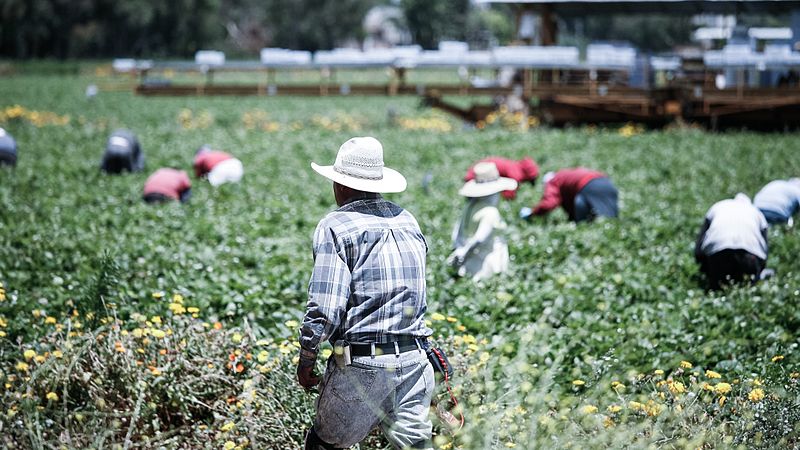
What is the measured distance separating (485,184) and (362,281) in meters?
3.92

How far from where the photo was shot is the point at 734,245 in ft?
24.2

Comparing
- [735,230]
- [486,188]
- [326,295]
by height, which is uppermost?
[326,295]

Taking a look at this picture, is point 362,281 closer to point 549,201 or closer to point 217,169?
point 549,201

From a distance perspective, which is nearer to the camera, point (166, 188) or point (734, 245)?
point (734, 245)

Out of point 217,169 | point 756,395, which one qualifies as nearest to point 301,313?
point 756,395

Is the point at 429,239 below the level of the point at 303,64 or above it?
below

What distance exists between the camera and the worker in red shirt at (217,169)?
12891mm

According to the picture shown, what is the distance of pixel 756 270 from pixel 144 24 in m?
69.7

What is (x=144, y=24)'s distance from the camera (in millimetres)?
70562

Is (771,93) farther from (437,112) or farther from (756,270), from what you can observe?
(756,270)

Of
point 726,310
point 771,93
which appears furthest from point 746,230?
point 771,93

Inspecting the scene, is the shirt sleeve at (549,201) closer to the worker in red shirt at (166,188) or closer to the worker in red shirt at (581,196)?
the worker in red shirt at (581,196)

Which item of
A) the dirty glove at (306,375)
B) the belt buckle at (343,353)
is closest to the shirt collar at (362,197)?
the belt buckle at (343,353)

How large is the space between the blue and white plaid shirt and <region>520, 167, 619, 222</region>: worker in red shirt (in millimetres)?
6689
